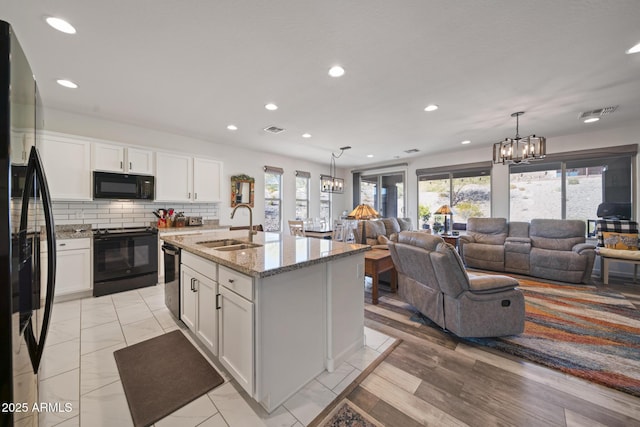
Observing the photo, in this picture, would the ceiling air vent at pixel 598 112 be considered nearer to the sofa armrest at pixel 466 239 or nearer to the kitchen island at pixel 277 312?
the sofa armrest at pixel 466 239

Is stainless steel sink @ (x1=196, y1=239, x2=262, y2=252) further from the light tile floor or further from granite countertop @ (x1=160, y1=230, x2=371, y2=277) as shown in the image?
the light tile floor

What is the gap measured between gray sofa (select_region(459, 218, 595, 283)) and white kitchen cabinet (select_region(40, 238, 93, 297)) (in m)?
6.53

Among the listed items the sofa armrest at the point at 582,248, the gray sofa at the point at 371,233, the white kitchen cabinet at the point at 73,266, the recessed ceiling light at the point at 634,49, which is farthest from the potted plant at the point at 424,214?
the white kitchen cabinet at the point at 73,266

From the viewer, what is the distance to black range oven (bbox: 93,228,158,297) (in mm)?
3496

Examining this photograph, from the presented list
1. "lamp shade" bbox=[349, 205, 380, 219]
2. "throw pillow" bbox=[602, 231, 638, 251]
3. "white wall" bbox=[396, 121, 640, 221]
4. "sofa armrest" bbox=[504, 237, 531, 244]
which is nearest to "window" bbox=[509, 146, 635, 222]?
"white wall" bbox=[396, 121, 640, 221]

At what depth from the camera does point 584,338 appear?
2.46 m

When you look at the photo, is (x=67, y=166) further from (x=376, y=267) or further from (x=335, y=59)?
(x=376, y=267)

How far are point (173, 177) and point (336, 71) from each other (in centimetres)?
334

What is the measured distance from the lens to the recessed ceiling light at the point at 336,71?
8.13 feet

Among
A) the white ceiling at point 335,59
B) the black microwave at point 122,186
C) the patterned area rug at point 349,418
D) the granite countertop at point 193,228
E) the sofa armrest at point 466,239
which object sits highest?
the white ceiling at point 335,59

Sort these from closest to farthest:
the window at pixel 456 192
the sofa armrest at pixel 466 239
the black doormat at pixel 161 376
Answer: the black doormat at pixel 161 376, the sofa armrest at pixel 466 239, the window at pixel 456 192

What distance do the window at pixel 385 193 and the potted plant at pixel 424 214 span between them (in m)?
0.51

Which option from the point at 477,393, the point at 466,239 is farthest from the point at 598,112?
the point at 477,393

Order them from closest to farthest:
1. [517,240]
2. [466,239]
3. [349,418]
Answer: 1. [349,418]
2. [517,240]
3. [466,239]
